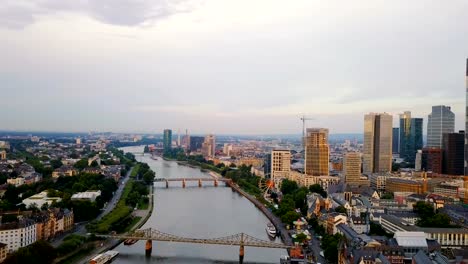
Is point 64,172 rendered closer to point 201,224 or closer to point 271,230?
point 201,224

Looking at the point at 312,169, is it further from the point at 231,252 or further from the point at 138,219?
the point at 231,252

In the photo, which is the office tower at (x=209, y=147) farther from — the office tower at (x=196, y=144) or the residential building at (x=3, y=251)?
the residential building at (x=3, y=251)

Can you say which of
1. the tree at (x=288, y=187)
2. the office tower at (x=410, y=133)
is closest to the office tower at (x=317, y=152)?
the tree at (x=288, y=187)

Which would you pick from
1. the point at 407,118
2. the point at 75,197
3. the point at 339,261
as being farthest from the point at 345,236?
the point at 407,118

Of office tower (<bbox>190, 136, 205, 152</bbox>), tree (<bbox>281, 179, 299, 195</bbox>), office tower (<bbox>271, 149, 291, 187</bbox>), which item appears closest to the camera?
tree (<bbox>281, 179, 299, 195</bbox>)

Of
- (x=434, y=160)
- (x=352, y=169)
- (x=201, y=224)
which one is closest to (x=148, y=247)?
(x=201, y=224)

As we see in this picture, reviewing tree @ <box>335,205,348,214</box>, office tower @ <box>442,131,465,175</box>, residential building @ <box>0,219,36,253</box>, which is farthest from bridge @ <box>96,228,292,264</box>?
office tower @ <box>442,131,465,175</box>

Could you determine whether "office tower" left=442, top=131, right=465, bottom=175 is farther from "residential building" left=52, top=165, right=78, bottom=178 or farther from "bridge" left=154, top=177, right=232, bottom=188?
"residential building" left=52, top=165, right=78, bottom=178
